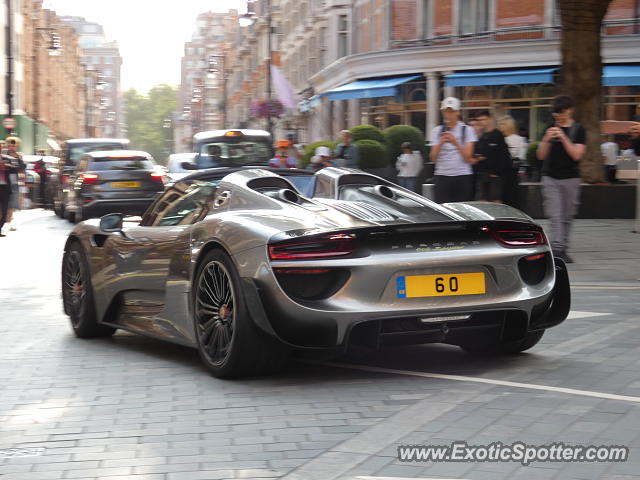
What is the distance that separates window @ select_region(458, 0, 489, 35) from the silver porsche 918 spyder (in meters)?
30.3

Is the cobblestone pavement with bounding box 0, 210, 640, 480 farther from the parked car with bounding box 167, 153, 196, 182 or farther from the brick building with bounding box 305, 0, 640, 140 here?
the brick building with bounding box 305, 0, 640, 140

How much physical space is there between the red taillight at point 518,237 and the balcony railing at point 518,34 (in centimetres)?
2854

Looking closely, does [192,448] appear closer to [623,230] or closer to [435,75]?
[623,230]

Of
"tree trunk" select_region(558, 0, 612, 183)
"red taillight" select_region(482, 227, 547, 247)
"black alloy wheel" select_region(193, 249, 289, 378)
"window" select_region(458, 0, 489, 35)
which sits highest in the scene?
"window" select_region(458, 0, 489, 35)

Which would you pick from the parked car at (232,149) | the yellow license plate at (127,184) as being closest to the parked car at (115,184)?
the yellow license plate at (127,184)

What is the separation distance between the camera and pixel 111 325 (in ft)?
25.3

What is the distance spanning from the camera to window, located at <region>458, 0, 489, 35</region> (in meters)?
36.2

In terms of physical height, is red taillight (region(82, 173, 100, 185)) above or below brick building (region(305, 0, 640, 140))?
below

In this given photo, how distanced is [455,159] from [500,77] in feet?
74.7

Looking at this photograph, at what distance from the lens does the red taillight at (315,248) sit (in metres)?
5.77

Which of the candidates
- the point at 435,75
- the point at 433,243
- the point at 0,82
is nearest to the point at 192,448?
the point at 433,243

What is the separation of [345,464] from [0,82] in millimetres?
64222

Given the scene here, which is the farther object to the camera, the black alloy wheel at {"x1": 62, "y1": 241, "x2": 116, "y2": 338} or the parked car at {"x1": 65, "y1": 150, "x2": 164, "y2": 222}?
the parked car at {"x1": 65, "y1": 150, "x2": 164, "y2": 222}

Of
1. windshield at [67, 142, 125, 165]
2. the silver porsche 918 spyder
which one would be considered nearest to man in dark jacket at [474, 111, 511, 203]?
the silver porsche 918 spyder
